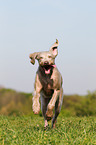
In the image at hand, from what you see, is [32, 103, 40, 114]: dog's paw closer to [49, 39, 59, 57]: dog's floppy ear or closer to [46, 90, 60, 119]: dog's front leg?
[46, 90, 60, 119]: dog's front leg

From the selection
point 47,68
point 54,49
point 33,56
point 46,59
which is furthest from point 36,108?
point 54,49

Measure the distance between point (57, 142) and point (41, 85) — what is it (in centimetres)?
150

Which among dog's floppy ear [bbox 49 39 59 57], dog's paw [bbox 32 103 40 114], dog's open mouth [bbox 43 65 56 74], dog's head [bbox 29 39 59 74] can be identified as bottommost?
dog's paw [bbox 32 103 40 114]

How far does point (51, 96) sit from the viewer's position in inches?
231

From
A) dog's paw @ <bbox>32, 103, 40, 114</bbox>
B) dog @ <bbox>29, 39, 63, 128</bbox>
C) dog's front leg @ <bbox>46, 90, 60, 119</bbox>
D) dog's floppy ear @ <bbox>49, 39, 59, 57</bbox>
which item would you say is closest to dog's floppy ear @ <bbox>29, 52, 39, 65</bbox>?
dog @ <bbox>29, 39, 63, 128</bbox>

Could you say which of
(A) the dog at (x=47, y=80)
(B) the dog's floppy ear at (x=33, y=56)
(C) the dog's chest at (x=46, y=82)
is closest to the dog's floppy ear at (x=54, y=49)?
(A) the dog at (x=47, y=80)

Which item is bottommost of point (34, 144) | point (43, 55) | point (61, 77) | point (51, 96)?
point (34, 144)

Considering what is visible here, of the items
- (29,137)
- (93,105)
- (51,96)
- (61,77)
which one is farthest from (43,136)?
(93,105)

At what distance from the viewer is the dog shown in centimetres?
526

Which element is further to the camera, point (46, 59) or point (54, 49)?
point (54, 49)

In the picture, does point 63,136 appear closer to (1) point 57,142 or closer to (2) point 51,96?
(1) point 57,142

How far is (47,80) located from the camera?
218 inches

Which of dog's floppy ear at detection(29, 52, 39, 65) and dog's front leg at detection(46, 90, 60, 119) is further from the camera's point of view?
dog's floppy ear at detection(29, 52, 39, 65)

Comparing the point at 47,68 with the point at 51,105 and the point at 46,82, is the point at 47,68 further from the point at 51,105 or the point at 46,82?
the point at 51,105
